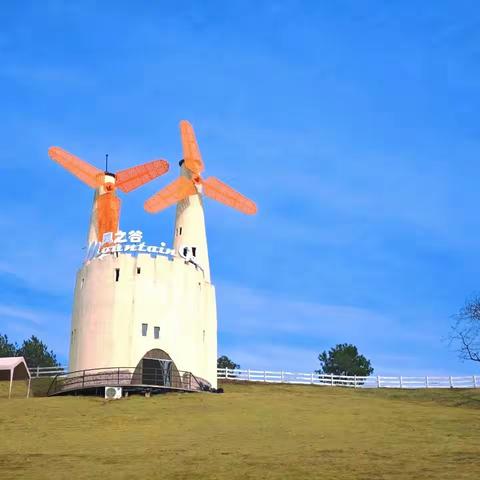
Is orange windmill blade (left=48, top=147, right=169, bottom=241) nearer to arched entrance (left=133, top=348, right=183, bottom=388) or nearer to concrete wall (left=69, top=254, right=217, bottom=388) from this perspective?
concrete wall (left=69, top=254, right=217, bottom=388)

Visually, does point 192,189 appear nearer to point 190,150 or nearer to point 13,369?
point 190,150

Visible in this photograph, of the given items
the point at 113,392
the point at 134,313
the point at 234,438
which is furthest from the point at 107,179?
the point at 234,438

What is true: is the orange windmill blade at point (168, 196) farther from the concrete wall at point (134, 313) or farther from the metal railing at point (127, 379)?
the metal railing at point (127, 379)

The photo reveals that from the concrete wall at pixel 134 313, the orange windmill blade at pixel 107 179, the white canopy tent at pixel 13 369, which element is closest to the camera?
the white canopy tent at pixel 13 369

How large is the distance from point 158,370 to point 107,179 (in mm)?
17542

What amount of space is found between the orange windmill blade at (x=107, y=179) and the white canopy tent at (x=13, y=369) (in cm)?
1162

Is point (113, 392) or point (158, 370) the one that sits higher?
point (158, 370)

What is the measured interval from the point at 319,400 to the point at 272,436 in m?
12.5

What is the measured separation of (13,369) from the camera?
150 ft

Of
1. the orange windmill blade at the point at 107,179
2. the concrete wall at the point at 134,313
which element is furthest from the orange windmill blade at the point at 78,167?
the concrete wall at the point at 134,313

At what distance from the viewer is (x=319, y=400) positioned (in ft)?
134

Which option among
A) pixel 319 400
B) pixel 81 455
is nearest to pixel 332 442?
pixel 81 455

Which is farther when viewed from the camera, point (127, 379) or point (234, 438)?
point (127, 379)

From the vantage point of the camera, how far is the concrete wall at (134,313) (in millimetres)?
46688
